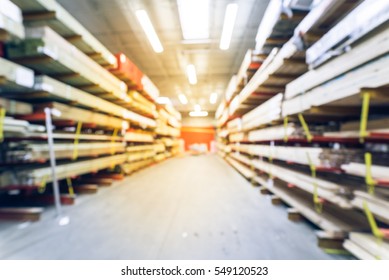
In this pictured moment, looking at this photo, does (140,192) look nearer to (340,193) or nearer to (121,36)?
(340,193)

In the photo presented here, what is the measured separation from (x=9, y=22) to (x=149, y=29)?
11.7 ft

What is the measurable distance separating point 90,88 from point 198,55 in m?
4.53

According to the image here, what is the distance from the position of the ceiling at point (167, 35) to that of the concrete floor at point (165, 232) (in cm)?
433

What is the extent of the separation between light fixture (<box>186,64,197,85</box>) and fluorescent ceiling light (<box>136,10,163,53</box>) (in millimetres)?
1777

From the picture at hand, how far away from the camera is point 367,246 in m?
1.44

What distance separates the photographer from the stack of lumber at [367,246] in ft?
4.41

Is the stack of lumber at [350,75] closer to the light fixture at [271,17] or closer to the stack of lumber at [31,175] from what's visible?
the light fixture at [271,17]

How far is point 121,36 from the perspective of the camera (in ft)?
18.7

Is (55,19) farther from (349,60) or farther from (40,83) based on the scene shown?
(349,60)

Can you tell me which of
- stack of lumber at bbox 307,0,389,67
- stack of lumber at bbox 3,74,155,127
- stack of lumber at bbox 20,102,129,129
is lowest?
stack of lumber at bbox 20,102,129,129

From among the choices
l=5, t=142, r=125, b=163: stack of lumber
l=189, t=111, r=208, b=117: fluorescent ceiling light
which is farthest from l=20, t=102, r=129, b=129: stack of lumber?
l=189, t=111, r=208, b=117: fluorescent ceiling light

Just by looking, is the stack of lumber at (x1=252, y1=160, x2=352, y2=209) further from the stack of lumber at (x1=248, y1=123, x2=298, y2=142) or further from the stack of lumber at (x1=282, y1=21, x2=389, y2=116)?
the stack of lumber at (x1=282, y1=21, x2=389, y2=116)

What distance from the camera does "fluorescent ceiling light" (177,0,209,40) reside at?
430 centimetres

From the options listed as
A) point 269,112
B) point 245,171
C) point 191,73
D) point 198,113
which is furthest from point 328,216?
point 198,113
